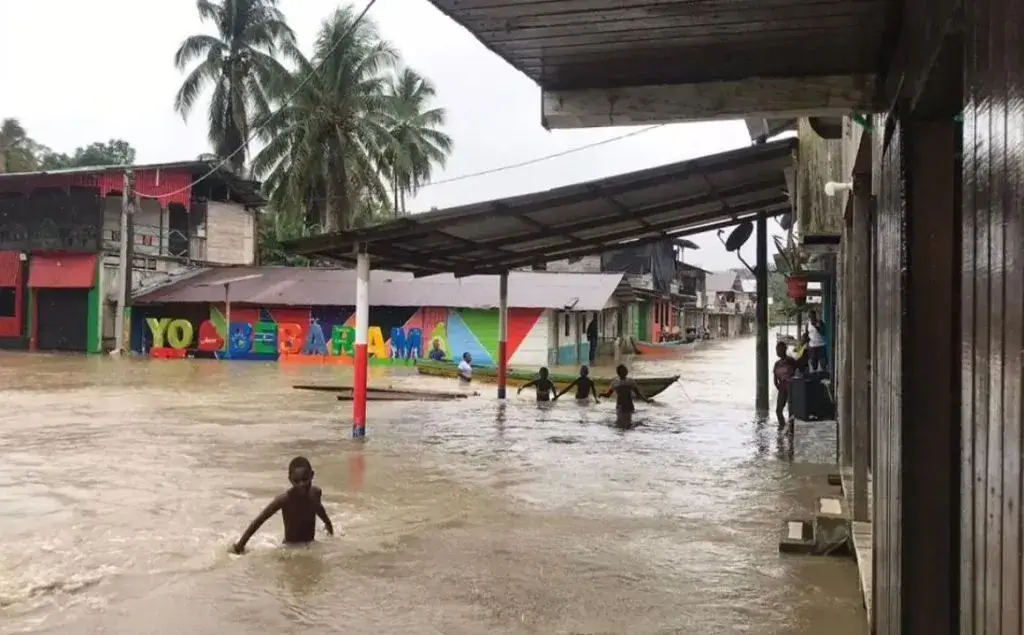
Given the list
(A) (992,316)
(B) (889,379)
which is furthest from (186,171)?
(A) (992,316)

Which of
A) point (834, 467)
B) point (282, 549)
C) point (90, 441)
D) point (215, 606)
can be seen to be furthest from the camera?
point (90, 441)

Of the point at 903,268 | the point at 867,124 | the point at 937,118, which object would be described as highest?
the point at 867,124

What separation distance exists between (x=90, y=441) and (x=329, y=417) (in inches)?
171

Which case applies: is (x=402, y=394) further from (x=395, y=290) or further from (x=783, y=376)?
(x=395, y=290)

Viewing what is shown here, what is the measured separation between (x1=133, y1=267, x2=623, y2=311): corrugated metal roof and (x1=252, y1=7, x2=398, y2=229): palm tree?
2.93 m

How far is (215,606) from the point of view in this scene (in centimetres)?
611

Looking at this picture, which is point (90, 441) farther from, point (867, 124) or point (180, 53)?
point (180, 53)

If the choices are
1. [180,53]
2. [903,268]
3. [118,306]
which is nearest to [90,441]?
[903,268]

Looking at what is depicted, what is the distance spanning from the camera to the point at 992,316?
5.66 ft

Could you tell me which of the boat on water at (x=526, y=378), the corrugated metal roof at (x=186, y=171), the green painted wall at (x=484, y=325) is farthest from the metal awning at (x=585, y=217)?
the corrugated metal roof at (x=186, y=171)

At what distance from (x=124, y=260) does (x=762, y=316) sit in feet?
86.2

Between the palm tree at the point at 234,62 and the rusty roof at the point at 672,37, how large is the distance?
34527mm

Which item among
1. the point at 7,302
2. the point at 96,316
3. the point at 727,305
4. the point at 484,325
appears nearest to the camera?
the point at 484,325

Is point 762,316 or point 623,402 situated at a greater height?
point 762,316
